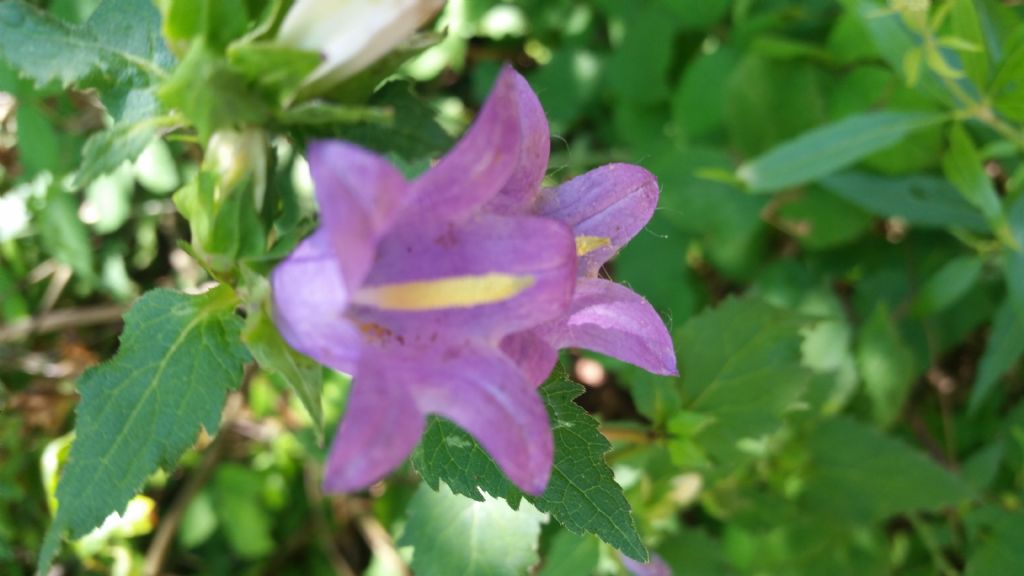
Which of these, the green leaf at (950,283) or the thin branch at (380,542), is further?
the thin branch at (380,542)

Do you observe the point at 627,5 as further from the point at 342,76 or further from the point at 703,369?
the point at 342,76

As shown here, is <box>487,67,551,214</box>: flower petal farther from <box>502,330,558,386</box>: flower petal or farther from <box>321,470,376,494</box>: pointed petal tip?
<box>321,470,376,494</box>: pointed petal tip

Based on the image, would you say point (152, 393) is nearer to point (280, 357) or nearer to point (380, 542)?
point (280, 357)

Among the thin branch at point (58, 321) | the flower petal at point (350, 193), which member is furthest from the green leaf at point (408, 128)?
the thin branch at point (58, 321)

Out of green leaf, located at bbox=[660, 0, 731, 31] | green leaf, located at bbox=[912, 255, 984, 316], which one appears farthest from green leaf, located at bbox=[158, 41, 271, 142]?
green leaf, located at bbox=[912, 255, 984, 316]

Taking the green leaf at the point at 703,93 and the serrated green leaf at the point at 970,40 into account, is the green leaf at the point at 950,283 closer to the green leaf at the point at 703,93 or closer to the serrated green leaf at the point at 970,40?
the serrated green leaf at the point at 970,40

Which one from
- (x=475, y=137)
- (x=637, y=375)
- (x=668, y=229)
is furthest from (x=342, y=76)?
(x=668, y=229)
